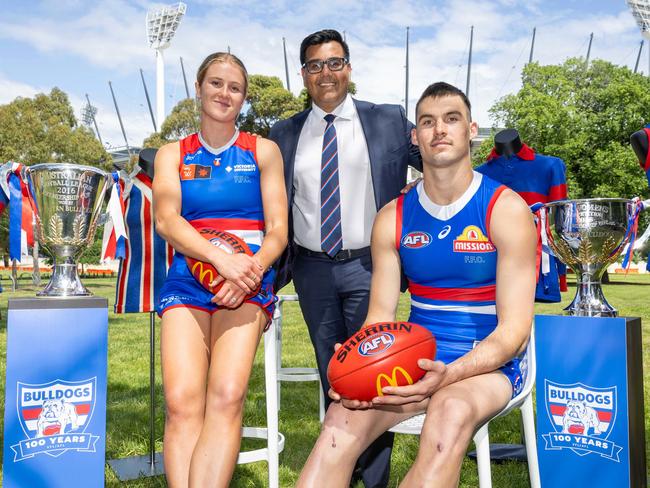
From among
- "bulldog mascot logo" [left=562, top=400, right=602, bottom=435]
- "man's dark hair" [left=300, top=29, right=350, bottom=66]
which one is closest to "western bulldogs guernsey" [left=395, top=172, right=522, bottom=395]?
"bulldog mascot logo" [left=562, top=400, right=602, bottom=435]

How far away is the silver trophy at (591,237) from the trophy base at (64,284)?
226 centimetres

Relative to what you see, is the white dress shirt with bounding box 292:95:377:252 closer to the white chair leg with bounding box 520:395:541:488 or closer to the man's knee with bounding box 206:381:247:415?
the man's knee with bounding box 206:381:247:415

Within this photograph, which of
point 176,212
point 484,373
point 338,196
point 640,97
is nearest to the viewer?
point 484,373

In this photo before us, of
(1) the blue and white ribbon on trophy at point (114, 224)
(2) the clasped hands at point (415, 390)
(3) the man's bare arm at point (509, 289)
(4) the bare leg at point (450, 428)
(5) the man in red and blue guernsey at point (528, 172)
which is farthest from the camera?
(5) the man in red and blue guernsey at point (528, 172)

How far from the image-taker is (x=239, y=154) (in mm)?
2789

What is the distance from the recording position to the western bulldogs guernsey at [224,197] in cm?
271

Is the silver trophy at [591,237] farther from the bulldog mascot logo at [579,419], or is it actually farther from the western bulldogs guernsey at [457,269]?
the western bulldogs guernsey at [457,269]

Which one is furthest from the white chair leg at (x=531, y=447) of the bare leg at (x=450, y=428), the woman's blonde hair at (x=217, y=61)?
the woman's blonde hair at (x=217, y=61)

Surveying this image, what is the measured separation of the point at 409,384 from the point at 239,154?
1360 millimetres

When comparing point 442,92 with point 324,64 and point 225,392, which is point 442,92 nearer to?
point 324,64

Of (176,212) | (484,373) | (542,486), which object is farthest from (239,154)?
(542,486)

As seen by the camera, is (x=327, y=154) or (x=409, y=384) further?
(x=327, y=154)

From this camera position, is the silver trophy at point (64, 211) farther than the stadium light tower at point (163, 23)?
No

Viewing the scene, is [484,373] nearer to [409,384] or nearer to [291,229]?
[409,384]
